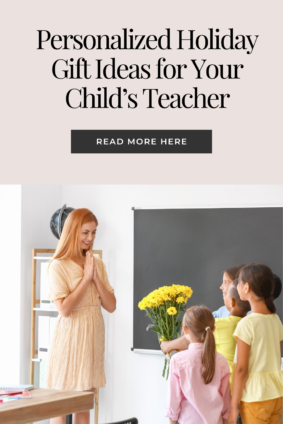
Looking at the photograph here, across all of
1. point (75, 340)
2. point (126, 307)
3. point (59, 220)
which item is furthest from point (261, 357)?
point (59, 220)

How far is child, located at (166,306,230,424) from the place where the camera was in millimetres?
2240

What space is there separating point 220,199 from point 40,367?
1.85m

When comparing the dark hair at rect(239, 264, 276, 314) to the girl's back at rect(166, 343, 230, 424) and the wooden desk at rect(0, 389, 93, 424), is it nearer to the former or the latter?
the girl's back at rect(166, 343, 230, 424)

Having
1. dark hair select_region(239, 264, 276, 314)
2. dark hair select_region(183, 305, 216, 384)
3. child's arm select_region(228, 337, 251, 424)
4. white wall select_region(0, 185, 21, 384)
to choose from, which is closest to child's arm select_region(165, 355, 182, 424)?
dark hair select_region(183, 305, 216, 384)

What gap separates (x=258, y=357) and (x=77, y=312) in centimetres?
89

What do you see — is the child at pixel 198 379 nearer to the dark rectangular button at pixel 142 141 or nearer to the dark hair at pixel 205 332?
the dark hair at pixel 205 332

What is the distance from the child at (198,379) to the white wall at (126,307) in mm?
1536

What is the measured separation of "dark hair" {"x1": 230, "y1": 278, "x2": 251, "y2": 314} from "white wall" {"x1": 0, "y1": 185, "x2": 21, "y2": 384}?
74.4 inches

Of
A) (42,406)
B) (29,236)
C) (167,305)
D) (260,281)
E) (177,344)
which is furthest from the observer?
(29,236)

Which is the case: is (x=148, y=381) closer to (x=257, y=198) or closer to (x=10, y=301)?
(x=10, y=301)

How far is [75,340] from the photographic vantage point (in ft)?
8.27

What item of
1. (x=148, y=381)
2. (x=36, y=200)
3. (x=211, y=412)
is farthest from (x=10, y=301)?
(x=211, y=412)

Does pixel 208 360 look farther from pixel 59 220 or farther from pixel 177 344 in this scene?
pixel 59 220

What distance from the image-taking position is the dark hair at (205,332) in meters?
2.23
